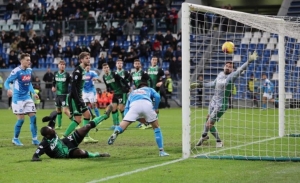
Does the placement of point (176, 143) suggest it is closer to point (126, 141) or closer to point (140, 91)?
point (126, 141)

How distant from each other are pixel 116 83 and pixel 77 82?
19.9 ft

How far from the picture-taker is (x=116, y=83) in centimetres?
2227

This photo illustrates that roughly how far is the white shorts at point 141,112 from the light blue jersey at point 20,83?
404 centimetres

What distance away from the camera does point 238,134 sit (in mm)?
18938

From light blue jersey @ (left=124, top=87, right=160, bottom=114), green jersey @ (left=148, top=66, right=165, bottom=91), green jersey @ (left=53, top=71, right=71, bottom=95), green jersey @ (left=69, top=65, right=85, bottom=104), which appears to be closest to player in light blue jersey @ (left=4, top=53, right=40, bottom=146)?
green jersey @ (left=69, top=65, right=85, bottom=104)

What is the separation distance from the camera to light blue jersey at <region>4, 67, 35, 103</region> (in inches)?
648

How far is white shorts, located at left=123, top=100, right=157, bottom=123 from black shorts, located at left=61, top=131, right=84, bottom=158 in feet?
3.78

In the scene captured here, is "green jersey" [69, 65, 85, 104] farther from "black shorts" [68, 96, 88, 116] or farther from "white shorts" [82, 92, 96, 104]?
"white shorts" [82, 92, 96, 104]

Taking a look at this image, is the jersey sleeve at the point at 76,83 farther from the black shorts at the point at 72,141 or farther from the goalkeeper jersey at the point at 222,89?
the goalkeeper jersey at the point at 222,89

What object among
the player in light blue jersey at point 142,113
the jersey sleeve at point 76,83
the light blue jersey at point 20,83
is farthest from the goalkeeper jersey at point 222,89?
the light blue jersey at point 20,83

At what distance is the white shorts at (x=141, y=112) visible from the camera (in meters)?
13.6

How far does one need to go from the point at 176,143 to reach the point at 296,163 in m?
4.68

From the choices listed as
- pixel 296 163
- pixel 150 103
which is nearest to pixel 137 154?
pixel 150 103

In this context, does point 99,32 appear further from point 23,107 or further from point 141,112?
point 141,112
